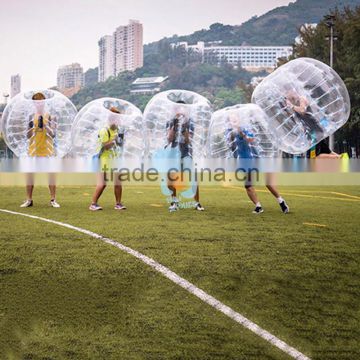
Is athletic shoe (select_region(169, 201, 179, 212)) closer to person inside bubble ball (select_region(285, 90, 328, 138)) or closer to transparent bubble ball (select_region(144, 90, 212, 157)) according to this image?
transparent bubble ball (select_region(144, 90, 212, 157))

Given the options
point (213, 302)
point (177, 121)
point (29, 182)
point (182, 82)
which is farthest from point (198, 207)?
point (182, 82)

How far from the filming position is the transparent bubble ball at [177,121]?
1195 cm

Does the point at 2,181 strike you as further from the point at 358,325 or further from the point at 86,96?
the point at 86,96

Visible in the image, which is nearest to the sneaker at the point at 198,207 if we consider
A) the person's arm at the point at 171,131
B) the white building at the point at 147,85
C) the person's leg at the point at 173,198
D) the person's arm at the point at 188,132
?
the person's leg at the point at 173,198

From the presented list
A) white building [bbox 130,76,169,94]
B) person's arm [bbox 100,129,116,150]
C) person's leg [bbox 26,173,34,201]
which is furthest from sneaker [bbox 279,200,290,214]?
white building [bbox 130,76,169,94]

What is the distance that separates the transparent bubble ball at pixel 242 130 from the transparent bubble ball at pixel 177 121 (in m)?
0.24

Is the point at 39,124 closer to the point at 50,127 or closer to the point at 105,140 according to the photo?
the point at 50,127

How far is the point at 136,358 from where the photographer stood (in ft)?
16.6

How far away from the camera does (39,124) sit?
1311cm

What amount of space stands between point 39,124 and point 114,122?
1581 millimetres

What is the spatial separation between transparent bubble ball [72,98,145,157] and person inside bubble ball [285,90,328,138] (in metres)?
2.39

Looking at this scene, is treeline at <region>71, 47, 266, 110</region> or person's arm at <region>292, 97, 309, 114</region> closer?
person's arm at <region>292, 97, 309, 114</region>

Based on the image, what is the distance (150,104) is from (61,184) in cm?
904

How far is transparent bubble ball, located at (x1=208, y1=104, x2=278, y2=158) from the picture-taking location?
11.6 meters
